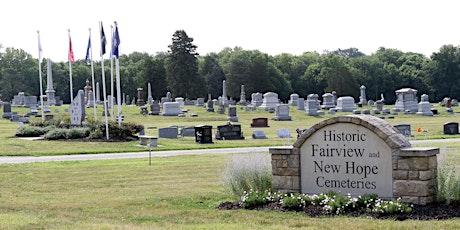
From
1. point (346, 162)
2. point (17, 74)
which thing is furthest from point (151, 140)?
point (17, 74)

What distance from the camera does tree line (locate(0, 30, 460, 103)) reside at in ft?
318

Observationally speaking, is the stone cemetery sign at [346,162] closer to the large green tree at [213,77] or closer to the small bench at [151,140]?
the small bench at [151,140]

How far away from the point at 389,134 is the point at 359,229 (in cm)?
227

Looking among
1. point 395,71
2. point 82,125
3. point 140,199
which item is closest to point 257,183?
point 140,199

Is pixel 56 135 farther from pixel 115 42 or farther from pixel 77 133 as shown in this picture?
pixel 115 42

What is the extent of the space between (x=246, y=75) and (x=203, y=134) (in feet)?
240

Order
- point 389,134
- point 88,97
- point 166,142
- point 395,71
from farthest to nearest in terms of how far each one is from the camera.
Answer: point 395,71 → point 88,97 → point 166,142 → point 389,134

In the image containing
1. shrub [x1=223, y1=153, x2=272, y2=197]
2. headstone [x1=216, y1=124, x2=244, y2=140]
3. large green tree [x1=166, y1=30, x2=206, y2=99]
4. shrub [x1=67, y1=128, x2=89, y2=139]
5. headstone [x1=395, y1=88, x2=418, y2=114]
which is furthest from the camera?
large green tree [x1=166, y1=30, x2=206, y2=99]

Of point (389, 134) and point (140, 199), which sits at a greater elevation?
point (389, 134)

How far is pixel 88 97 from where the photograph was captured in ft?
238

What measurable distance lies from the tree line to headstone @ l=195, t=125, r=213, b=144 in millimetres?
60330

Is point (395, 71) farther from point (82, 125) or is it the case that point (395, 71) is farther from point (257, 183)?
point (257, 183)

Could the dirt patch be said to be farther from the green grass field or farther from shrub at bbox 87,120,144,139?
shrub at bbox 87,120,144,139

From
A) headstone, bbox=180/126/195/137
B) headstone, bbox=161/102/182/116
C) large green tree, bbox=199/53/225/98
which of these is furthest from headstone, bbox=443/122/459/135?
large green tree, bbox=199/53/225/98
